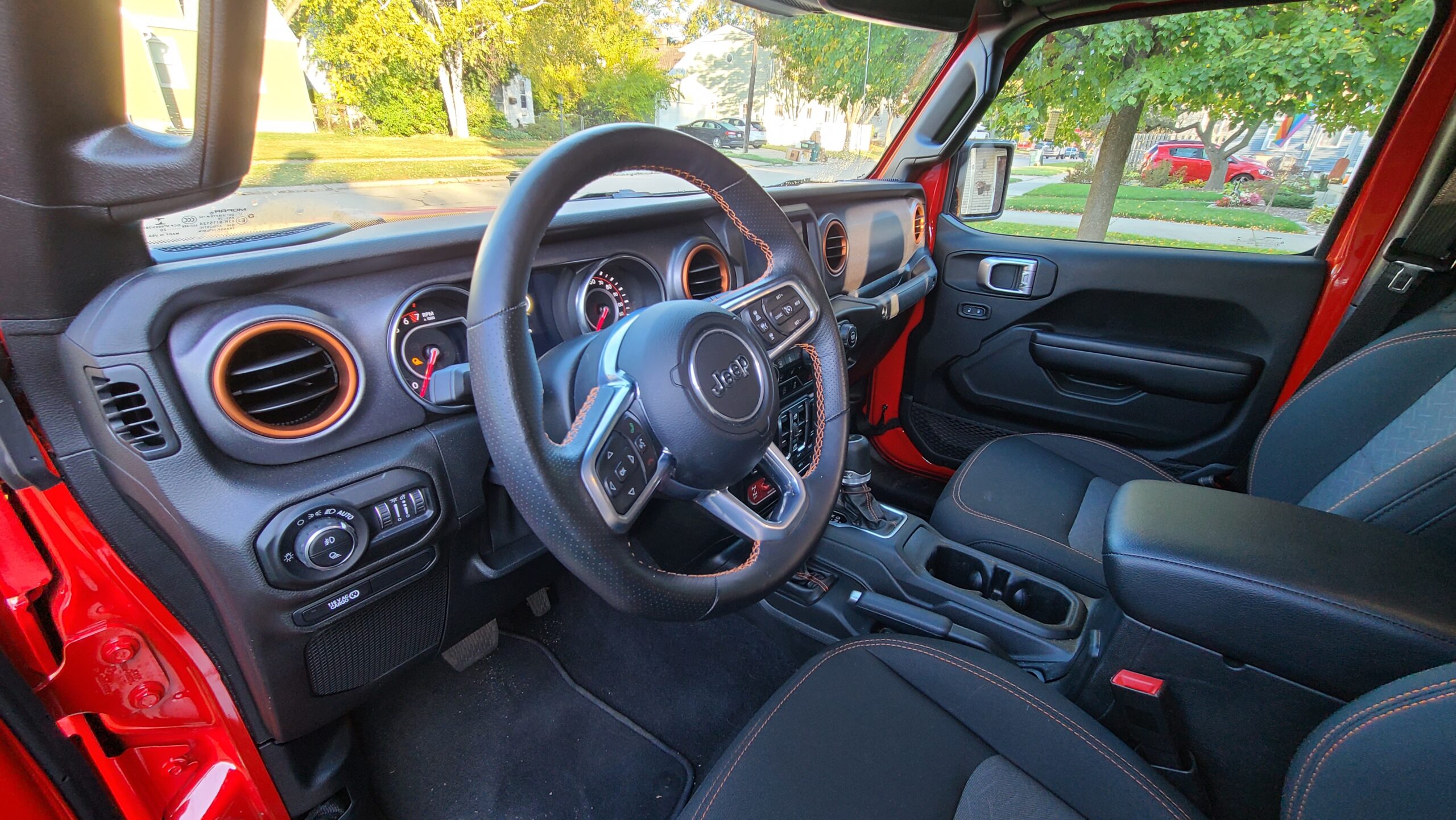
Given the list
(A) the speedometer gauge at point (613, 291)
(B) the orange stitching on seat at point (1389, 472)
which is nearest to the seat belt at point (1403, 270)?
(B) the orange stitching on seat at point (1389, 472)

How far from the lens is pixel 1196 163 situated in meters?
2.08

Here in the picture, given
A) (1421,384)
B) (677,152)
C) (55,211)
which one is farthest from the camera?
(1421,384)

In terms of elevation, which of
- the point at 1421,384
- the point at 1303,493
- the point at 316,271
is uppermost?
the point at 316,271

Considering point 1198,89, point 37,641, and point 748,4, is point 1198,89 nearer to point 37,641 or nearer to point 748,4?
point 748,4

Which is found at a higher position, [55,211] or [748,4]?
[748,4]

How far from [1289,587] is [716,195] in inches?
38.7

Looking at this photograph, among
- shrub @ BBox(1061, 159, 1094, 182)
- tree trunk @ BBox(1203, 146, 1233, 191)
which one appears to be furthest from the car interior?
shrub @ BBox(1061, 159, 1094, 182)

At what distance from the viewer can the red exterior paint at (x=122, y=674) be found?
0.87 m

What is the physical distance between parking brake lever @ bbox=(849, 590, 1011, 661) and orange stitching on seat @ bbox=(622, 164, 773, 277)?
820mm

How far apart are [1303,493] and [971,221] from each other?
60.9 inches

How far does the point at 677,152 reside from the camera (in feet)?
3.25

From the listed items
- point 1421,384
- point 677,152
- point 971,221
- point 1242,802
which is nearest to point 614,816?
point 1242,802

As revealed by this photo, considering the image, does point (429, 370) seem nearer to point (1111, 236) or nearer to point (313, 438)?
point (313, 438)

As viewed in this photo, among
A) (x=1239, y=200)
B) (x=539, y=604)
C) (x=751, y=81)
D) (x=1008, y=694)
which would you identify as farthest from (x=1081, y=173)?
(x=539, y=604)
